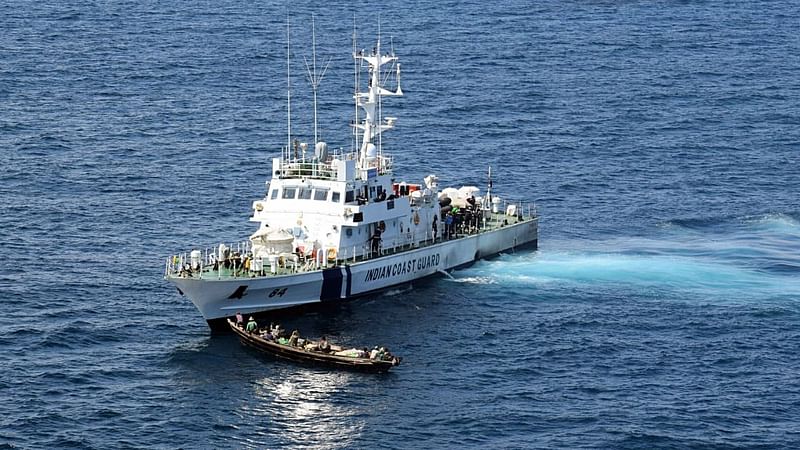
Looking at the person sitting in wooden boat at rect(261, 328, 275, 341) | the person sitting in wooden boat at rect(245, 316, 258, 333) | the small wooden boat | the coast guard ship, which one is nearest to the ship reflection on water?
the small wooden boat

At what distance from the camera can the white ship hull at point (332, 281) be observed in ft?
399

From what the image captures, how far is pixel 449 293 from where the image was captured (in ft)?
445

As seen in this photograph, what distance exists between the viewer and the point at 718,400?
358ft

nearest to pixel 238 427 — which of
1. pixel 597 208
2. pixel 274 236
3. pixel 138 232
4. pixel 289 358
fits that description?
pixel 289 358

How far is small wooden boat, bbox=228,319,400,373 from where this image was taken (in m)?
114

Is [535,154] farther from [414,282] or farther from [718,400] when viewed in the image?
[718,400]

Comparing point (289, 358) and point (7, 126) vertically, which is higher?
point (7, 126)

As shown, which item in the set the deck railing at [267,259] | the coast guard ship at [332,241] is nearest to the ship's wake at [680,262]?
the coast guard ship at [332,241]

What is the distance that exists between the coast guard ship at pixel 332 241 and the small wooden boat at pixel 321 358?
7.15m

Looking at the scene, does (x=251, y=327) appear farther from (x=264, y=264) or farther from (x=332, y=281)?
(x=332, y=281)

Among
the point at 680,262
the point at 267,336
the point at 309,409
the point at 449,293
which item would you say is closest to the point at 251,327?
the point at 267,336

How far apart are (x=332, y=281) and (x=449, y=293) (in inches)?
472

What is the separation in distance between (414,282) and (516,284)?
27.6 feet

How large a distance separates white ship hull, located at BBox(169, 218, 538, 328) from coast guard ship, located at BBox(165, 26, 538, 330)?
8 centimetres
